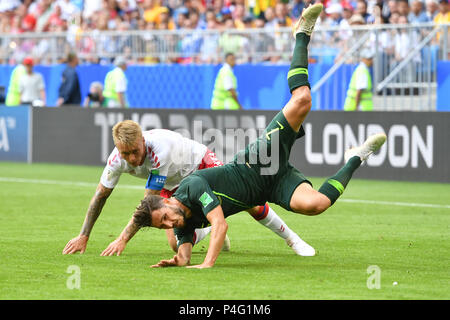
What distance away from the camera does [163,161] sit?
923 centimetres

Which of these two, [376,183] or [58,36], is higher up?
[58,36]

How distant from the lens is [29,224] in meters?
11.8

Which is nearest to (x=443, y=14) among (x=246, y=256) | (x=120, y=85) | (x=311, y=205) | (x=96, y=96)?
(x=120, y=85)

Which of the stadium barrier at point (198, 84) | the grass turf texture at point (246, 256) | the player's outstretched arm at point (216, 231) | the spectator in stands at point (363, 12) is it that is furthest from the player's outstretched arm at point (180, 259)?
the spectator in stands at point (363, 12)

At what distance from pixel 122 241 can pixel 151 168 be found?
0.79m

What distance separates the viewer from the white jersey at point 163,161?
30.1 feet

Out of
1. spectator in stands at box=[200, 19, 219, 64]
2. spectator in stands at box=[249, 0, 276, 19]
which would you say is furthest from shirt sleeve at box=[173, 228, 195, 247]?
spectator in stands at box=[249, 0, 276, 19]

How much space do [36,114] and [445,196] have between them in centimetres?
1067

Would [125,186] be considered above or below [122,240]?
→ below

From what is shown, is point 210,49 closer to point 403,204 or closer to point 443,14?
point 443,14

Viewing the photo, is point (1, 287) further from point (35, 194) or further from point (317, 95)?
point (317, 95)

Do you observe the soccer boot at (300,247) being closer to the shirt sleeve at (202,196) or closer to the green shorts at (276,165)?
the green shorts at (276,165)

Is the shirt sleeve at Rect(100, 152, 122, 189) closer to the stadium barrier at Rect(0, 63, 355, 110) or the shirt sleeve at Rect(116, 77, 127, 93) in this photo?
the stadium barrier at Rect(0, 63, 355, 110)
